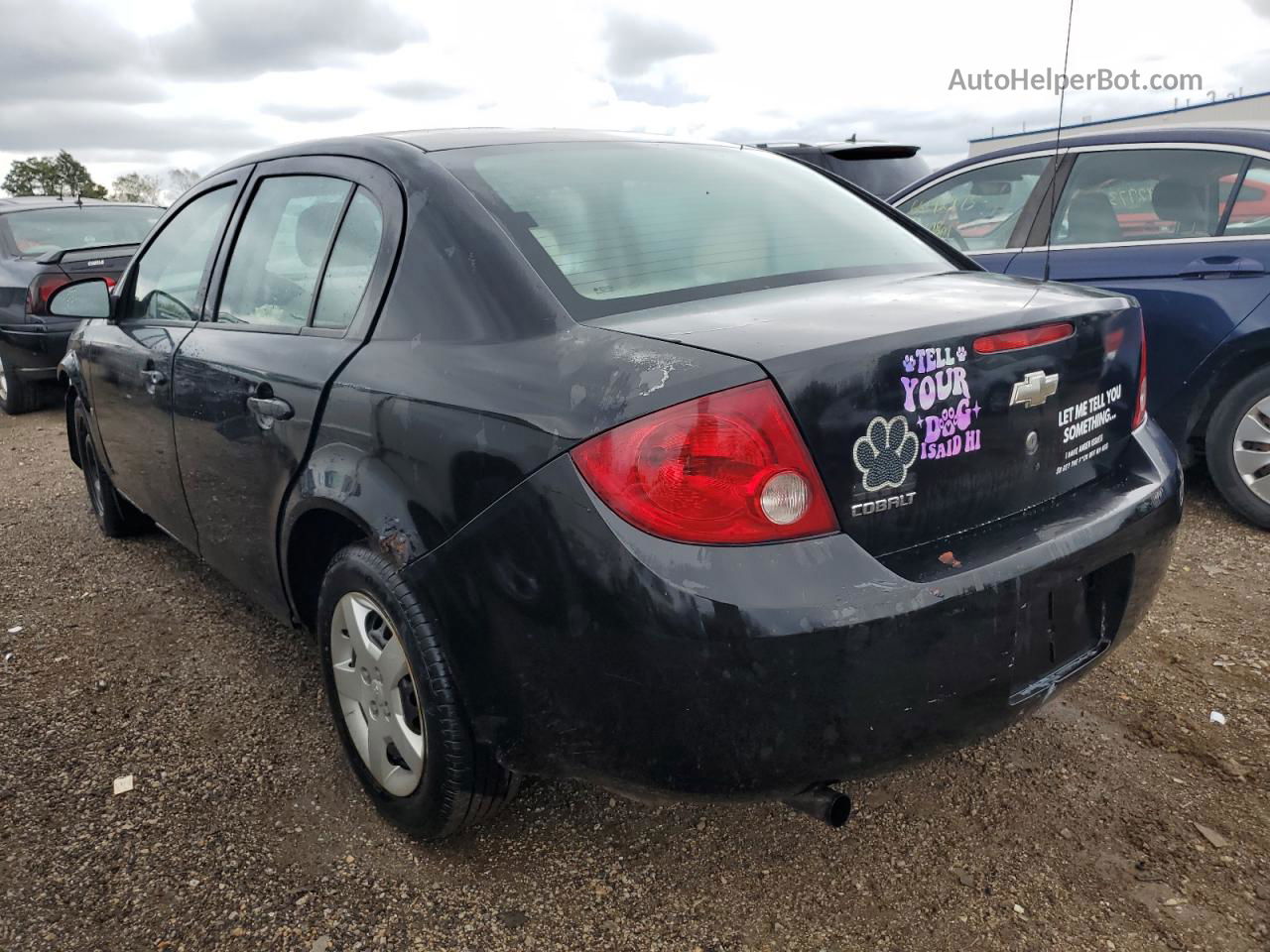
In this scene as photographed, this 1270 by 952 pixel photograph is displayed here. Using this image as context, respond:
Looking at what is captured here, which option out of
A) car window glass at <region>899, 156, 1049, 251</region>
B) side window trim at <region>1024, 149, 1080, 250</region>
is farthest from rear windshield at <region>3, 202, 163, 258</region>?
side window trim at <region>1024, 149, 1080, 250</region>

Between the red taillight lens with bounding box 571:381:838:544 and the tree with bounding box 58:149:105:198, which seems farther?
the tree with bounding box 58:149:105:198

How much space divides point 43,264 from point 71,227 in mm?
1085

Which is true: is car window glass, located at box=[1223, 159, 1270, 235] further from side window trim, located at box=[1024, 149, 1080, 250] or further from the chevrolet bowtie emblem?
the chevrolet bowtie emblem

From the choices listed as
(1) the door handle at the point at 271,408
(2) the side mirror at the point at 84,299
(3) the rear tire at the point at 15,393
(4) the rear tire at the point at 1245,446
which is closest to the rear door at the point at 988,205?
(4) the rear tire at the point at 1245,446

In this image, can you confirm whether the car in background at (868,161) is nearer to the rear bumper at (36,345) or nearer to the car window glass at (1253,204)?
the car window glass at (1253,204)

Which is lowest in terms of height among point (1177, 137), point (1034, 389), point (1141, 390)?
point (1141, 390)

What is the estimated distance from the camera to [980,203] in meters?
5.02

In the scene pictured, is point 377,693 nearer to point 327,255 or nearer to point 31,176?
point 327,255

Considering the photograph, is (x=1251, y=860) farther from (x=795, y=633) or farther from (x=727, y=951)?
(x=795, y=633)

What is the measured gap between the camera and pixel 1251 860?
2.13 metres

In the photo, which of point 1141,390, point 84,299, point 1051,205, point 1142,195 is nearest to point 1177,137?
point 1142,195

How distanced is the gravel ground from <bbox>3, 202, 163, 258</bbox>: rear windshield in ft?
19.3

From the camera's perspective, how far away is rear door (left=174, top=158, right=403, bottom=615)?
91.2 inches

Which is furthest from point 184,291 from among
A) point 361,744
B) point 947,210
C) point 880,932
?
point 947,210
